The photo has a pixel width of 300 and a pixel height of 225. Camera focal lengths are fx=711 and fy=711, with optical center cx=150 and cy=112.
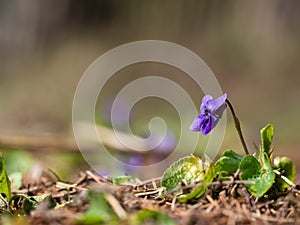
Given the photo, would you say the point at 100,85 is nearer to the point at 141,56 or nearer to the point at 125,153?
the point at 141,56

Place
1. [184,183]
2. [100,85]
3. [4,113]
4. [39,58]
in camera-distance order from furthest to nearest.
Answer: [39,58] < [100,85] < [4,113] < [184,183]

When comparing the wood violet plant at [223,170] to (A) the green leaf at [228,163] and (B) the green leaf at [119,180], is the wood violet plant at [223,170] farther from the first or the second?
(B) the green leaf at [119,180]

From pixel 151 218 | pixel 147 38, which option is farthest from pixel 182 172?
pixel 147 38

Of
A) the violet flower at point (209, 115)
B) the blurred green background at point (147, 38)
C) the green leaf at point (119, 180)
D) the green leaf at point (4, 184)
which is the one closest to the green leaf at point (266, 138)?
the violet flower at point (209, 115)

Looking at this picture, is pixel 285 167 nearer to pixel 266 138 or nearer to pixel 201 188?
pixel 266 138

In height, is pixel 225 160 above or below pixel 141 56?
below

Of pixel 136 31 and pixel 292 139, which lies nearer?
pixel 292 139

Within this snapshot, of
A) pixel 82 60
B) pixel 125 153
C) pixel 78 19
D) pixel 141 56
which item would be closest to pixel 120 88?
pixel 141 56
